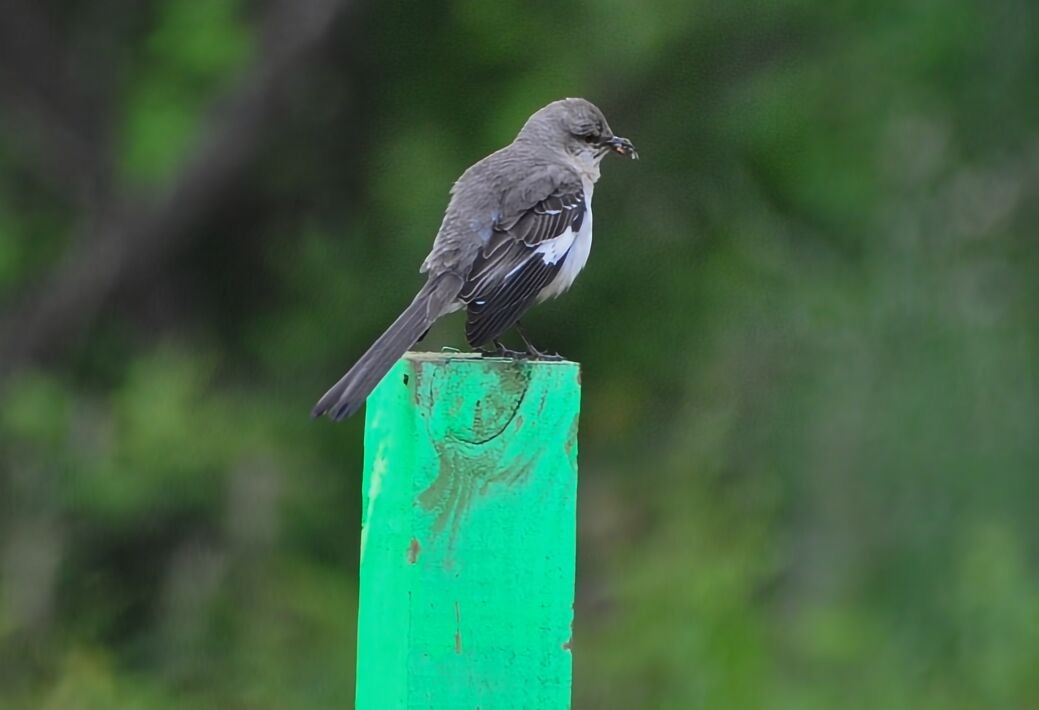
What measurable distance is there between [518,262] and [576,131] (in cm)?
98

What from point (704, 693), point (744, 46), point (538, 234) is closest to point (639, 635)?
point (704, 693)

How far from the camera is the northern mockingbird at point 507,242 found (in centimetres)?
371

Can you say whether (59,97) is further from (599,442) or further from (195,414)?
(599,442)

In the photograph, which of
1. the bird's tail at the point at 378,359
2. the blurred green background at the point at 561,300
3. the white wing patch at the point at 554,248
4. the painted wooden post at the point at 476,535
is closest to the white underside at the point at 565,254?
the white wing patch at the point at 554,248

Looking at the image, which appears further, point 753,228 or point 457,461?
point 753,228

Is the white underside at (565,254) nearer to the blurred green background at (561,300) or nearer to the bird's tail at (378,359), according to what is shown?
the bird's tail at (378,359)

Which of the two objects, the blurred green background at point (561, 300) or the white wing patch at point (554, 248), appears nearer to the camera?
the white wing patch at point (554, 248)

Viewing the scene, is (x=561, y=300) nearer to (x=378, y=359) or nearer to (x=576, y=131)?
(x=576, y=131)

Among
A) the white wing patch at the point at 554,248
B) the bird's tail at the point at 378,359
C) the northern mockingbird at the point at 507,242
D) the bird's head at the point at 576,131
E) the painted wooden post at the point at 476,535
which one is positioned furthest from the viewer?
the bird's head at the point at 576,131

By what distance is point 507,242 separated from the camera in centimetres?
403

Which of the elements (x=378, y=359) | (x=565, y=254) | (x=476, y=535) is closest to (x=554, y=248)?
(x=565, y=254)

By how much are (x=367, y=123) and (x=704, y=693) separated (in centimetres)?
357

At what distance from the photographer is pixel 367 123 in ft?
24.3

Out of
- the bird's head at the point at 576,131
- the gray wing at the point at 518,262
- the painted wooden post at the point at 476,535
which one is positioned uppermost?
the bird's head at the point at 576,131
